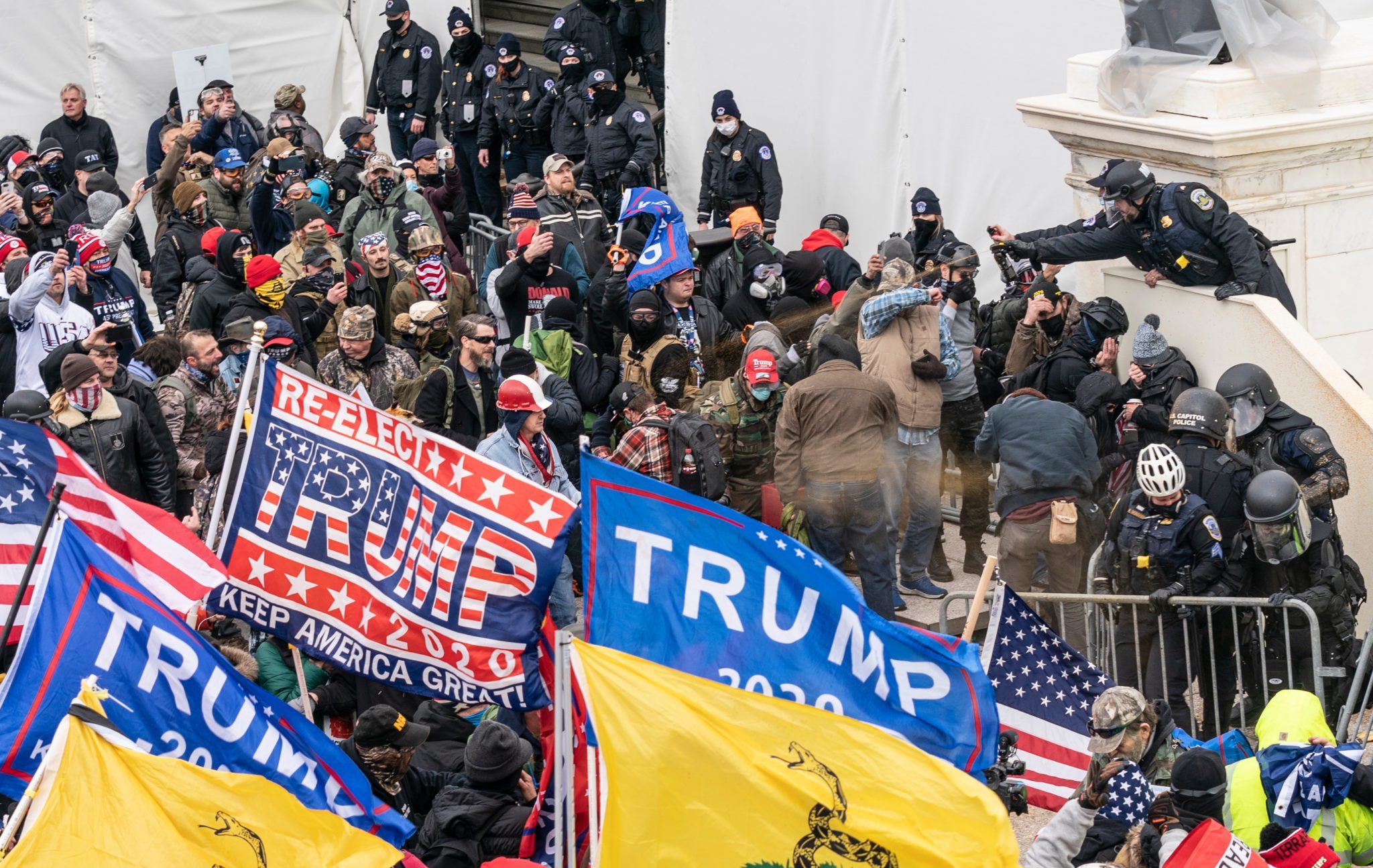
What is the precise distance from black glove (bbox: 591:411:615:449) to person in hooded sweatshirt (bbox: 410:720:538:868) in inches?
134

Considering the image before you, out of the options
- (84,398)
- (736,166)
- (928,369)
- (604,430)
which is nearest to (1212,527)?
(928,369)

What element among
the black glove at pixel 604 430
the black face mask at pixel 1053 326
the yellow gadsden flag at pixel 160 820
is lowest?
the yellow gadsden flag at pixel 160 820

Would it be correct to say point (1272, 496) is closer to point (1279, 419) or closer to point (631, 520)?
point (1279, 419)

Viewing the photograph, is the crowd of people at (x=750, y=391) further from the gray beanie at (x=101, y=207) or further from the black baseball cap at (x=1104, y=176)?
the black baseball cap at (x=1104, y=176)

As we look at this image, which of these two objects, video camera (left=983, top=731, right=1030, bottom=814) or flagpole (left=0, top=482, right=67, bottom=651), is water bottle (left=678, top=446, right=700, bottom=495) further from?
flagpole (left=0, top=482, right=67, bottom=651)

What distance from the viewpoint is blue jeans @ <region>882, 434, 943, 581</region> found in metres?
10.1

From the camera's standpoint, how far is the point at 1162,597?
8.69m

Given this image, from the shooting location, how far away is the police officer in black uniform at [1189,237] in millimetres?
10062

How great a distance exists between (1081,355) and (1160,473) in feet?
6.78

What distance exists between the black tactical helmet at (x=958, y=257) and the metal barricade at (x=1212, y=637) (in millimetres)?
2496

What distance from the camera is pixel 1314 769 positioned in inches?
263

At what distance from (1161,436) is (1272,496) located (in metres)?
1.43

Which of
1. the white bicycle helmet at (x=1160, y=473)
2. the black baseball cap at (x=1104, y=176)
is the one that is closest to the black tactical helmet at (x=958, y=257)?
the black baseball cap at (x=1104, y=176)

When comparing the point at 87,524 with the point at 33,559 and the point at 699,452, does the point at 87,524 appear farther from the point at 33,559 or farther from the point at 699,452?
the point at 699,452
